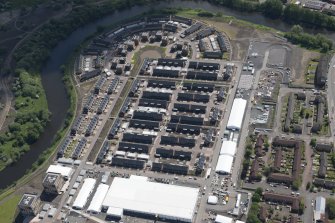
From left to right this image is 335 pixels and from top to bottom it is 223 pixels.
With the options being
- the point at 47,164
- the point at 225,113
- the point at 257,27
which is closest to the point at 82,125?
the point at 47,164

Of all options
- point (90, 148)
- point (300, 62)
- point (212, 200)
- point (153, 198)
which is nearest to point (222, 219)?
point (212, 200)

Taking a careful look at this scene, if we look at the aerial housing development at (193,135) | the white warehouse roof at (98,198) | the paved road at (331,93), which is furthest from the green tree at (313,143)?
the white warehouse roof at (98,198)

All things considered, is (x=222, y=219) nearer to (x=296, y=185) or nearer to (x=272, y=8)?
(x=296, y=185)

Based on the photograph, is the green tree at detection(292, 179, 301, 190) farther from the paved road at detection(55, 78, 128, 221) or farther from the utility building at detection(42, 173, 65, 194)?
the utility building at detection(42, 173, 65, 194)

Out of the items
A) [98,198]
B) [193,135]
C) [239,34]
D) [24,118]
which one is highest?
[239,34]

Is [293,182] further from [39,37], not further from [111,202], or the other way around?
[39,37]

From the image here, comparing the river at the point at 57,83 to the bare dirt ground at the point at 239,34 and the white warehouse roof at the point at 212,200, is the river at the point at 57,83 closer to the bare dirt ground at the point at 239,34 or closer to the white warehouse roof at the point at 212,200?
the bare dirt ground at the point at 239,34
